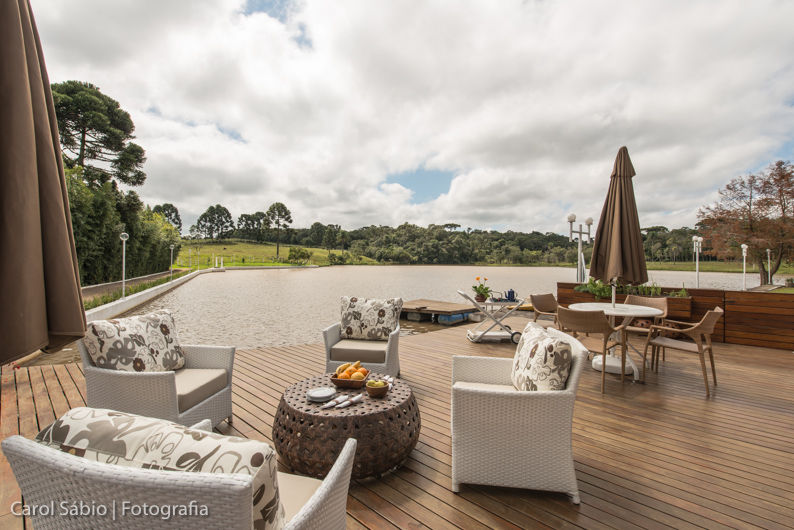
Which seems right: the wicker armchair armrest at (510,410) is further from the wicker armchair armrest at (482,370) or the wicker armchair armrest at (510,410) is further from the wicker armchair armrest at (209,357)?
the wicker armchair armrest at (209,357)

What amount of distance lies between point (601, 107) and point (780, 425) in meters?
10.2

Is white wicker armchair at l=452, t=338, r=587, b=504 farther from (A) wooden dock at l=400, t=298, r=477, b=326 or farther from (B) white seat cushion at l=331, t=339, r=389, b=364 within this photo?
(A) wooden dock at l=400, t=298, r=477, b=326

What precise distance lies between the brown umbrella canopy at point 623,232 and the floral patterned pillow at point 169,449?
4364 mm

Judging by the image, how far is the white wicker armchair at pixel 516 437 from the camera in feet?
6.23

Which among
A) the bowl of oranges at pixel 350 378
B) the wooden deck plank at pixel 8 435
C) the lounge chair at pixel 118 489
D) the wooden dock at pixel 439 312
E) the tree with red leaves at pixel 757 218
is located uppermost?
the tree with red leaves at pixel 757 218

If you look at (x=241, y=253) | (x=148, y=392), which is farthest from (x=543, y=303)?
(x=241, y=253)

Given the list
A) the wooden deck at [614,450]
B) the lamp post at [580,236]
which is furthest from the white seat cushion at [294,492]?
the lamp post at [580,236]

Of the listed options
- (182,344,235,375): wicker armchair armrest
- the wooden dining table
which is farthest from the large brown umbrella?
(182,344,235,375): wicker armchair armrest

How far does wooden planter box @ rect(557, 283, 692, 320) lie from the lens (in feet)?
19.1

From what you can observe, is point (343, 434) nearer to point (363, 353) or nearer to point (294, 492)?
point (294, 492)

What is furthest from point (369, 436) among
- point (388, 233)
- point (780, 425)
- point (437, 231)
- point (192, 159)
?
point (388, 233)

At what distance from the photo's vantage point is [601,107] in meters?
10.5

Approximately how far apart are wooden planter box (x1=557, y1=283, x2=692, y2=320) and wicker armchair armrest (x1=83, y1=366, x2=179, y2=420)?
22.3 ft

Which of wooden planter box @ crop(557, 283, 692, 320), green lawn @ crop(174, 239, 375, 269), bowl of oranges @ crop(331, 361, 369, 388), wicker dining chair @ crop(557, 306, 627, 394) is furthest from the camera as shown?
green lawn @ crop(174, 239, 375, 269)
